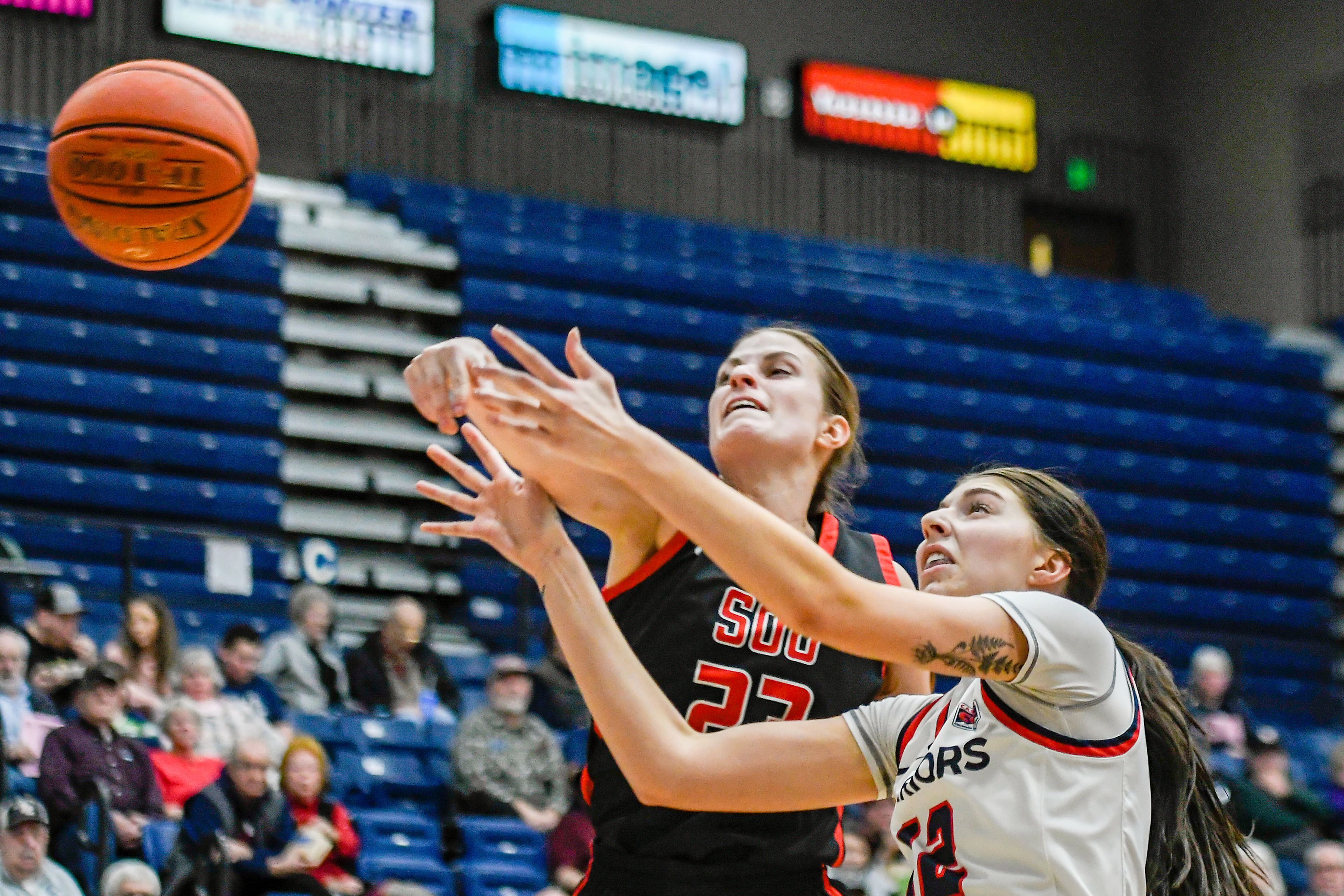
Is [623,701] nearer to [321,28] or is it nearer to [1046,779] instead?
[1046,779]

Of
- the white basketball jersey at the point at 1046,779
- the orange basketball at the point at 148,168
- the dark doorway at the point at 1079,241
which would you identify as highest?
the dark doorway at the point at 1079,241

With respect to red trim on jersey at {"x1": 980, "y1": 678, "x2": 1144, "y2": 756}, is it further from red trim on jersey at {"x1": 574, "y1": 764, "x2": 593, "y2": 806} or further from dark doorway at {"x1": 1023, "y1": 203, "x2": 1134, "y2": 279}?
dark doorway at {"x1": 1023, "y1": 203, "x2": 1134, "y2": 279}

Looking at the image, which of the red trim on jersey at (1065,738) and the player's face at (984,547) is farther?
the player's face at (984,547)

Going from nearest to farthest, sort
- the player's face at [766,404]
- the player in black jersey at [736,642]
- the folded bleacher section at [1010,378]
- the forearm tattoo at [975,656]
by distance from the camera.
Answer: the forearm tattoo at [975,656] < the player in black jersey at [736,642] < the player's face at [766,404] < the folded bleacher section at [1010,378]

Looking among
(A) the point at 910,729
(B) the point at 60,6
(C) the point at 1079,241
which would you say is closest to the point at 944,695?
(A) the point at 910,729

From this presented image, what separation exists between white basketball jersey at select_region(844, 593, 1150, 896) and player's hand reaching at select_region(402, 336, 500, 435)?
35.4 inches

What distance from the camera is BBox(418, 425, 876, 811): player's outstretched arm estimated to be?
2.87m

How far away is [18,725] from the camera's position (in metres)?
7.73

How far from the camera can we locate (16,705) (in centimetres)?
778

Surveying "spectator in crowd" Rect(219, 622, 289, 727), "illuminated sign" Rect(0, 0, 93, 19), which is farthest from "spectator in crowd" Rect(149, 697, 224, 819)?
"illuminated sign" Rect(0, 0, 93, 19)

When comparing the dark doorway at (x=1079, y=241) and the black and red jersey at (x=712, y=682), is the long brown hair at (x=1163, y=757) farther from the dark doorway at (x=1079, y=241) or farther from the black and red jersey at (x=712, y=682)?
the dark doorway at (x=1079, y=241)

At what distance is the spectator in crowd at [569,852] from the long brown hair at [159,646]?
198 cm

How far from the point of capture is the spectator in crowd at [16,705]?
750 centimetres

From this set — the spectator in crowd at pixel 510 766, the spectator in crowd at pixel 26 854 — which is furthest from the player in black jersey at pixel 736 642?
the spectator in crowd at pixel 510 766
